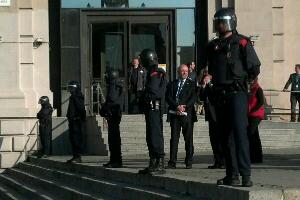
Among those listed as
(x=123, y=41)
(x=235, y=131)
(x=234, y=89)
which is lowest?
(x=235, y=131)

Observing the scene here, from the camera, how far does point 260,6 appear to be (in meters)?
23.1

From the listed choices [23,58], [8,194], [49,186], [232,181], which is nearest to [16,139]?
[23,58]

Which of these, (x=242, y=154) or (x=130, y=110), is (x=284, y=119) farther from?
(x=242, y=154)

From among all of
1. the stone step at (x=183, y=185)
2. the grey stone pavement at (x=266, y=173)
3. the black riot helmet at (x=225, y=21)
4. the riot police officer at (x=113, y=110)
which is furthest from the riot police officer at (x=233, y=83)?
the riot police officer at (x=113, y=110)

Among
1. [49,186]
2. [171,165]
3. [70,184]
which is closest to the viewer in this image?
[171,165]

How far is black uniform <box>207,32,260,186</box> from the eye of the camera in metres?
8.34

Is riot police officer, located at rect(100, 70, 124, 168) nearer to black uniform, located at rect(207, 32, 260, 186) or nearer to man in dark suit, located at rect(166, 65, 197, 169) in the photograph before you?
man in dark suit, located at rect(166, 65, 197, 169)

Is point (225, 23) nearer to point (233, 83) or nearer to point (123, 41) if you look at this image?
point (233, 83)

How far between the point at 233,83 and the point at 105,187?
4.00m

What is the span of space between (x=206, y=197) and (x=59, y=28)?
53.5 ft

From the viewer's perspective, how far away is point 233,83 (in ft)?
27.5

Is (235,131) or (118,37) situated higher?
(118,37)

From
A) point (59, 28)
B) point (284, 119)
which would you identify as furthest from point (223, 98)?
point (59, 28)

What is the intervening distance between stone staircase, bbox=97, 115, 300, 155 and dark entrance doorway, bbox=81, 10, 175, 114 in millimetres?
4258
